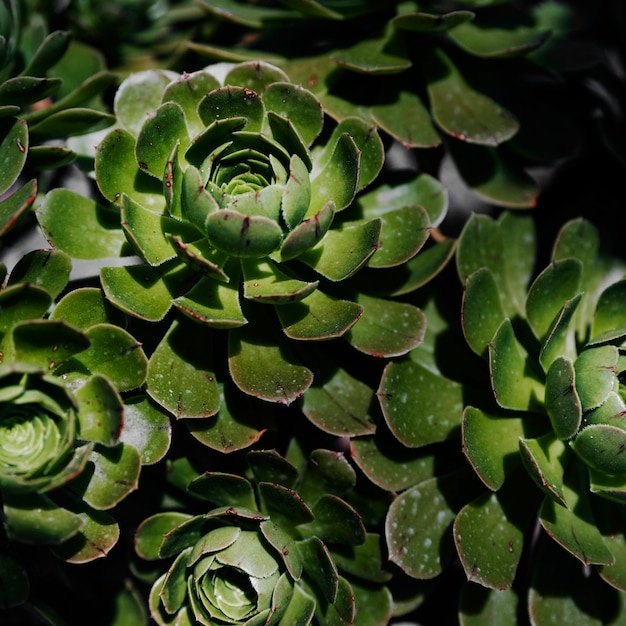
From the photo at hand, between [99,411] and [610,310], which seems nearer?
[99,411]

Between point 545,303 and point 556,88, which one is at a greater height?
point 556,88

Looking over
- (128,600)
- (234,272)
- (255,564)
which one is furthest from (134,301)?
(128,600)

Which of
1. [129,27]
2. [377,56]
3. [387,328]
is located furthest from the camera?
[129,27]

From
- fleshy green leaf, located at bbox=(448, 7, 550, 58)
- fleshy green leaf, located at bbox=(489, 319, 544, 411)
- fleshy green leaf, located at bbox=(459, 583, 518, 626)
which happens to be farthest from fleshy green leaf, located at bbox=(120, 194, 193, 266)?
fleshy green leaf, located at bbox=(459, 583, 518, 626)

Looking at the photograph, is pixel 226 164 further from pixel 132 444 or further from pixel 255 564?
pixel 255 564

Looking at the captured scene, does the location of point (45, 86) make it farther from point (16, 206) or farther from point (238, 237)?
point (238, 237)

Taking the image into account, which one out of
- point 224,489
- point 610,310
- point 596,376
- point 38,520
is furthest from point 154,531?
point 610,310

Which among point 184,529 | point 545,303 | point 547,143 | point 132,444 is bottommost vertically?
point 184,529
